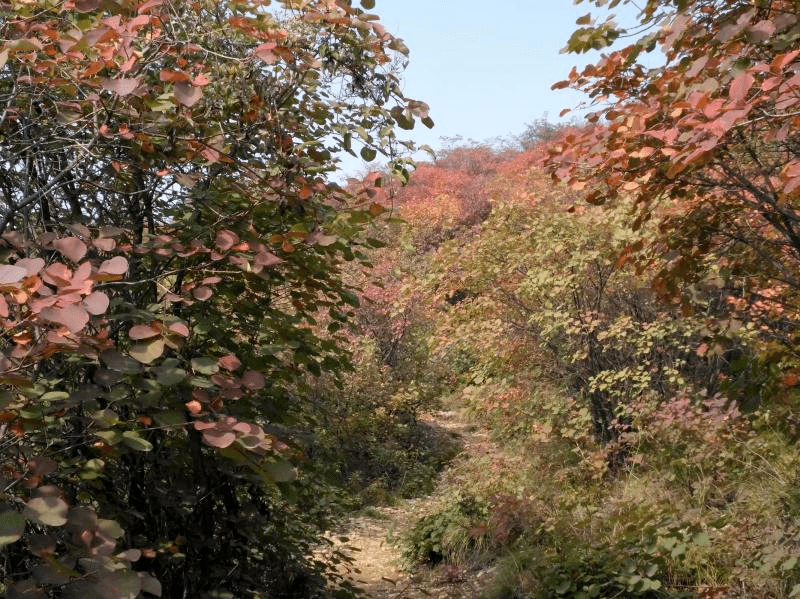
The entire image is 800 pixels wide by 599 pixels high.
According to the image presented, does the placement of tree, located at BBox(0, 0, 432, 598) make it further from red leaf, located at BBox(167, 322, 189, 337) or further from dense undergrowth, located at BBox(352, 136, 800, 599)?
dense undergrowth, located at BBox(352, 136, 800, 599)

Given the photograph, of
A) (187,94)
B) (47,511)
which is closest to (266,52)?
(187,94)

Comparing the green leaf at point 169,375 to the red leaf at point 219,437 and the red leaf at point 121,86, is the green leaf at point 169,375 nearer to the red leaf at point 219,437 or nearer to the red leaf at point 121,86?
the red leaf at point 219,437

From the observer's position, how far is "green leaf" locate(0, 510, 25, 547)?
1364 millimetres

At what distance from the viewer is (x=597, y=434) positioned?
806cm

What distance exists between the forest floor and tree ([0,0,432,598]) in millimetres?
1530

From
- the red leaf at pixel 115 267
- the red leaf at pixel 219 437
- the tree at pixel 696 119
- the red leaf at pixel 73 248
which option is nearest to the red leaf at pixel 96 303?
the red leaf at pixel 115 267

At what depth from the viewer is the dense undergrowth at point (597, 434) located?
4.82 meters

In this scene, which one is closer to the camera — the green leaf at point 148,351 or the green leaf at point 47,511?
the green leaf at point 47,511

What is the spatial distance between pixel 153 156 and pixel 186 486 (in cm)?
141

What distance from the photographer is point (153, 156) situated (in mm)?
3068

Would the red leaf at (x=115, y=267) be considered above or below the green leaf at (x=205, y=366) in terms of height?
above

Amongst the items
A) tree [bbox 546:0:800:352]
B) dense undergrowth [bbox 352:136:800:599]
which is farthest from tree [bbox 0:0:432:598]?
dense undergrowth [bbox 352:136:800:599]

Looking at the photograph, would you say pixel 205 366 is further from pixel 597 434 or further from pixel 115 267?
pixel 597 434

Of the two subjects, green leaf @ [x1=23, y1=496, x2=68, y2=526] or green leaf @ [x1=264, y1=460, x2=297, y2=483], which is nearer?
green leaf @ [x1=23, y1=496, x2=68, y2=526]
